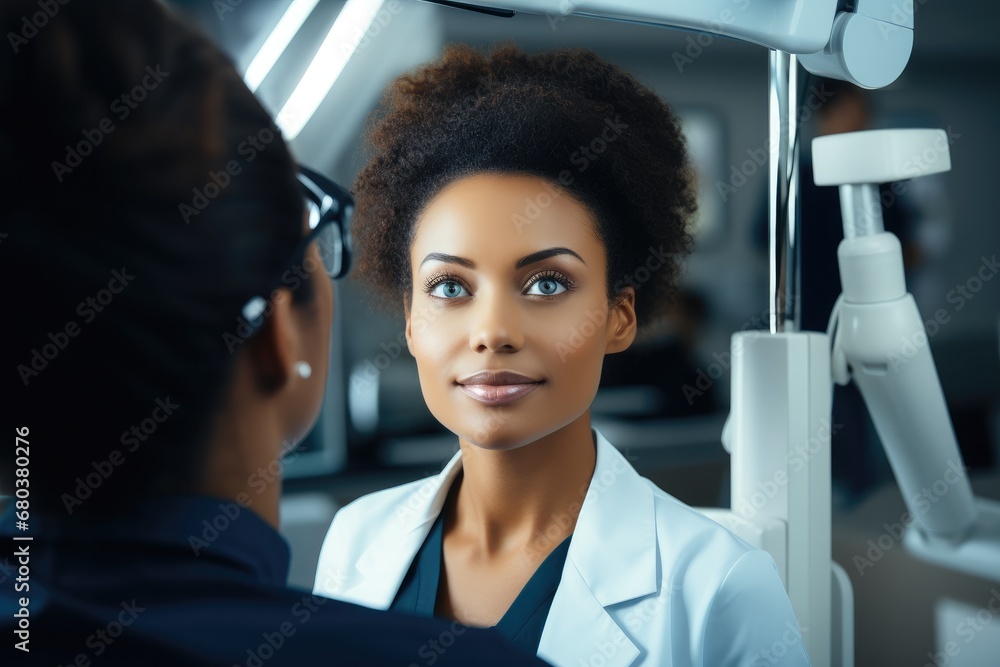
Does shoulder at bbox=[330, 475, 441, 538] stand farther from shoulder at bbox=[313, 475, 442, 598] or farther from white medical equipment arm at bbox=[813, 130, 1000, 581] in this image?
white medical equipment arm at bbox=[813, 130, 1000, 581]

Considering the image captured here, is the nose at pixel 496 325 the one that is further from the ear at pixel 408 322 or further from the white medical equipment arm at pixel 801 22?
the white medical equipment arm at pixel 801 22

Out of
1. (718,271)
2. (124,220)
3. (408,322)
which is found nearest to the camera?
(124,220)

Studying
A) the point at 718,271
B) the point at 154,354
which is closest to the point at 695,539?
the point at 154,354

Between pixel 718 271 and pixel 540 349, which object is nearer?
pixel 540 349

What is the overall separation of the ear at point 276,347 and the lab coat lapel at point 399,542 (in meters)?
0.35

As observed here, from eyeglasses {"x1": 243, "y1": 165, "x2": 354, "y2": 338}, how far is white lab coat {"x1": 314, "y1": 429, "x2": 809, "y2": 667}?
Result: 1.04 feet

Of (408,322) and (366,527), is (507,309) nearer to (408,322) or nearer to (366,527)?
(408,322)

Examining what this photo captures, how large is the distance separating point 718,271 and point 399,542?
2.36m

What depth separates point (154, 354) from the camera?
371mm

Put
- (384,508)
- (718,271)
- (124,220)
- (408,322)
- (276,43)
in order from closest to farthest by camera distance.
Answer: (124,220) → (276,43) → (408,322) → (384,508) → (718,271)

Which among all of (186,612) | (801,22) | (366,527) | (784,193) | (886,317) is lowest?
(366,527)

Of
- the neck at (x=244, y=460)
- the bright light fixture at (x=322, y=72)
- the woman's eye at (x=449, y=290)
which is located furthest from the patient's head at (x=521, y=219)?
the neck at (x=244, y=460)

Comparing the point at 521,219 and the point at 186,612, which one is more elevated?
the point at 521,219

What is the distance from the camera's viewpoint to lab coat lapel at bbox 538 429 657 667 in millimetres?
619
